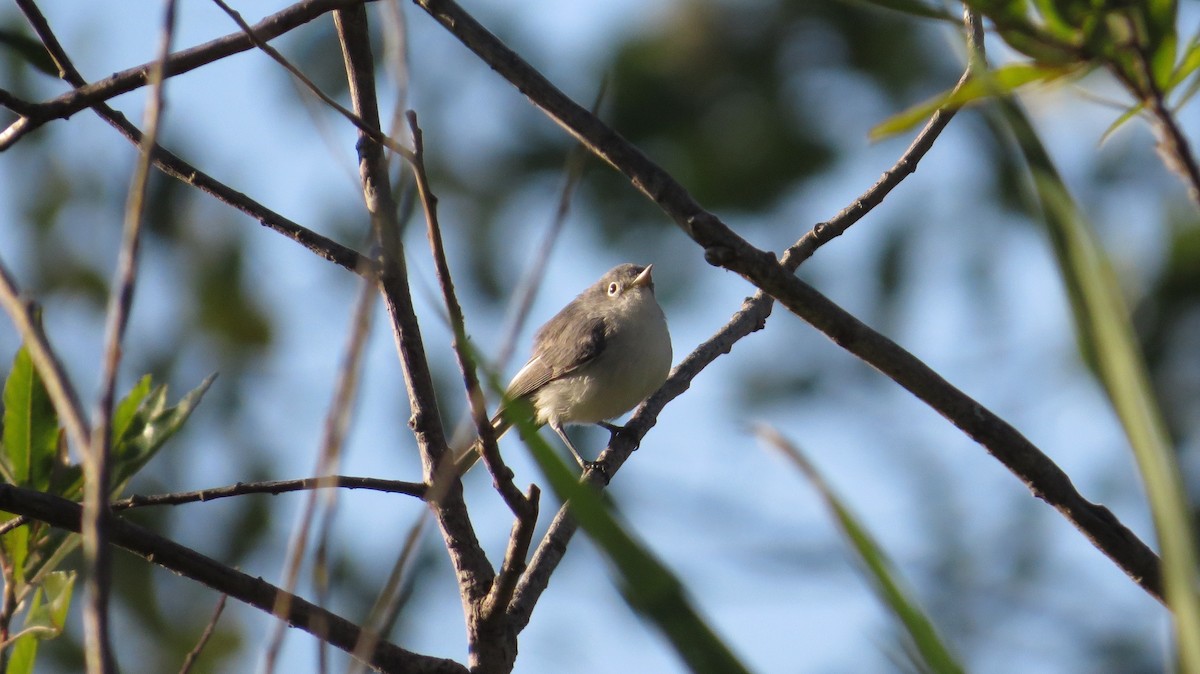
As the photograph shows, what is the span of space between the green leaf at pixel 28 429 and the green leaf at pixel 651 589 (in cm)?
148

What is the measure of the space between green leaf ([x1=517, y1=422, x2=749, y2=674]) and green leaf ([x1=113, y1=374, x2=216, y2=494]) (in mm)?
1327

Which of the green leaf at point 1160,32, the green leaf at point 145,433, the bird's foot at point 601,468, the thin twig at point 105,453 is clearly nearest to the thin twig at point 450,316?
the thin twig at point 105,453

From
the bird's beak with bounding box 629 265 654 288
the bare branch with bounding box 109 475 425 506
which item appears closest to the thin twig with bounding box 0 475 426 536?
the bare branch with bounding box 109 475 425 506

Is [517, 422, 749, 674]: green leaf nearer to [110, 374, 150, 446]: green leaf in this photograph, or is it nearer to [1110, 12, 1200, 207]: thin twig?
[1110, 12, 1200, 207]: thin twig

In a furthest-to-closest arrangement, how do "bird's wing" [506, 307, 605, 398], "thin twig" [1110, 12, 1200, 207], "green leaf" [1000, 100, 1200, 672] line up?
"bird's wing" [506, 307, 605, 398]
"thin twig" [1110, 12, 1200, 207]
"green leaf" [1000, 100, 1200, 672]

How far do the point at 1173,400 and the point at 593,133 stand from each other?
16.7ft

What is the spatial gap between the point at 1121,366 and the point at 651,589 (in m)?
0.28

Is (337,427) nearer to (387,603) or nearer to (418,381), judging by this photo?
(387,603)

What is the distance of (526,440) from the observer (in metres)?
0.72

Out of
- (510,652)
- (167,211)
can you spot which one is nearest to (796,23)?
(167,211)

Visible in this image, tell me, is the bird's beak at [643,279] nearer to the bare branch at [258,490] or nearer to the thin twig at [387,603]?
the bare branch at [258,490]

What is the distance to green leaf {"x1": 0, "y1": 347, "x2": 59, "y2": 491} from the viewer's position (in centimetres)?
187

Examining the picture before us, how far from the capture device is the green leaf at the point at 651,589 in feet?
2.15

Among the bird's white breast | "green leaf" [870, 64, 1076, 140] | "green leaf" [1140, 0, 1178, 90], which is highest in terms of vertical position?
the bird's white breast
